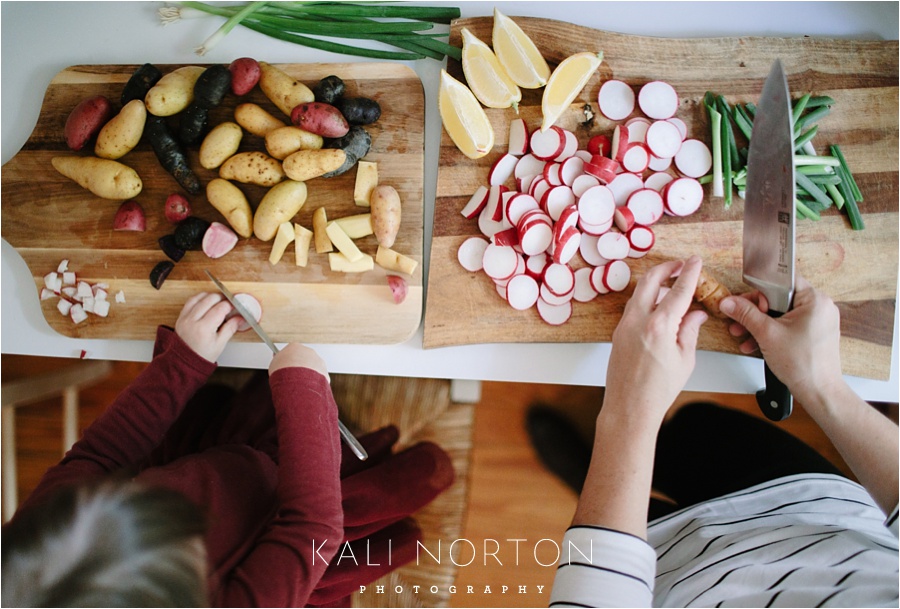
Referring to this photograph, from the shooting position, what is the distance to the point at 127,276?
1.23m

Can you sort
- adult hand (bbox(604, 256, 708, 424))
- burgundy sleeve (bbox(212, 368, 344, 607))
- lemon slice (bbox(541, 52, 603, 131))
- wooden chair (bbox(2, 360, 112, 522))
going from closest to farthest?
burgundy sleeve (bbox(212, 368, 344, 607)) → adult hand (bbox(604, 256, 708, 424)) → lemon slice (bbox(541, 52, 603, 131)) → wooden chair (bbox(2, 360, 112, 522))

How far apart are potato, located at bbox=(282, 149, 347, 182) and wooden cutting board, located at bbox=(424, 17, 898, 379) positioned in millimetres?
223

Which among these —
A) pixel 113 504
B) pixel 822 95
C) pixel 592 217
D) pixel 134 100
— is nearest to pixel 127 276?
pixel 134 100

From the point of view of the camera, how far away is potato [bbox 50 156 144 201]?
120 cm

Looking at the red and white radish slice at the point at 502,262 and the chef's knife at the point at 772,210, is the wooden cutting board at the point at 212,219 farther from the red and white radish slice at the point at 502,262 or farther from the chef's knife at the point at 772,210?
the chef's knife at the point at 772,210

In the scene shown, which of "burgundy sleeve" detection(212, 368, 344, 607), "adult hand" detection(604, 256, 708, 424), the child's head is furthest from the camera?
"adult hand" detection(604, 256, 708, 424)

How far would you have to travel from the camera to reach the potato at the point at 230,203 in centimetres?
117

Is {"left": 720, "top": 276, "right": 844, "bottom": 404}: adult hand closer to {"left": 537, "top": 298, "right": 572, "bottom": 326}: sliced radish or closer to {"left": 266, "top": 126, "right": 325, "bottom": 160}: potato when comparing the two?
{"left": 537, "top": 298, "right": 572, "bottom": 326}: sliced radish

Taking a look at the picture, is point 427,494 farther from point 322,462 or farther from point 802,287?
point 802,287

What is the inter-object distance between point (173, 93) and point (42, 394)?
993 mm

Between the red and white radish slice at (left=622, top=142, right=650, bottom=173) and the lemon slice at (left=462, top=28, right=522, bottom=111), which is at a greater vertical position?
the lemon slice at (left=462, top=28, right=522, bottom=111)

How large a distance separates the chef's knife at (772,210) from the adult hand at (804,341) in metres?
0.03

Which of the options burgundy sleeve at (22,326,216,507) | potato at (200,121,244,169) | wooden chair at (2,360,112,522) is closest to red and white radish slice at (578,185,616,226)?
potato at (200,121,244,169)

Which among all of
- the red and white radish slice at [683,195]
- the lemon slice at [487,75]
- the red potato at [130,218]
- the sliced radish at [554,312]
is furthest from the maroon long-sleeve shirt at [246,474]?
the red and white radish slice at [683,195]
